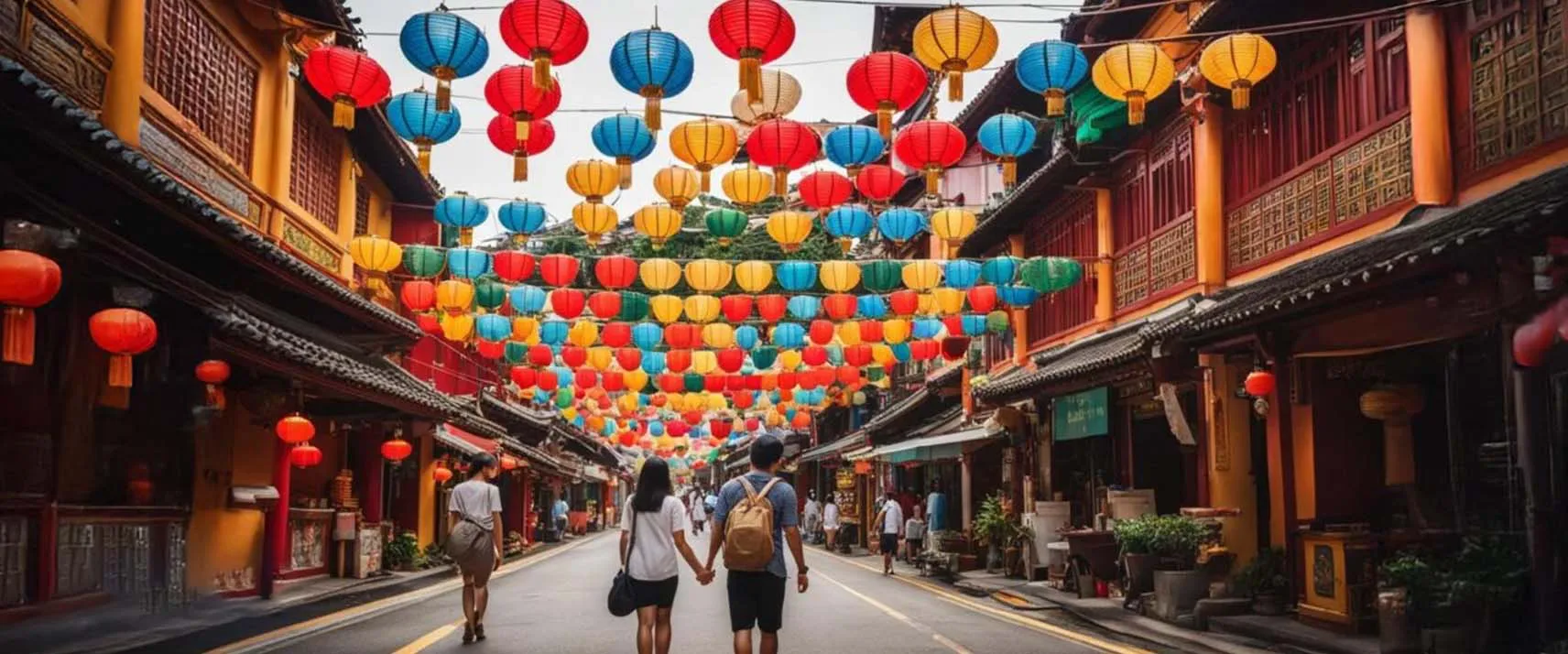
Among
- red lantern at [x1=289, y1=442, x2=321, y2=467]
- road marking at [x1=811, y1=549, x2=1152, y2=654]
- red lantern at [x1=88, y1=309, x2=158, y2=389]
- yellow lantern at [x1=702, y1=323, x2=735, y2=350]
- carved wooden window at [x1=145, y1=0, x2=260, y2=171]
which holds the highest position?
carved wooden window at [x1=145, y1=0, x2=260, y2=171]

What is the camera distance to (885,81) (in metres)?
14.2

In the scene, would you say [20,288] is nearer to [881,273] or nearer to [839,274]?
[839,274]

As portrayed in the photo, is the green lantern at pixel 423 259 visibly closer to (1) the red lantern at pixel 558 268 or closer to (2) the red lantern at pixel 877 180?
(1) the red lantern at pixel 558 268

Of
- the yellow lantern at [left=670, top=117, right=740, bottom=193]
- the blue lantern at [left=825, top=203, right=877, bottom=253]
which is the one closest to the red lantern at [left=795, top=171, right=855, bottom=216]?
the blue lantern at [left=825, top=203, right=877, bottom=253]

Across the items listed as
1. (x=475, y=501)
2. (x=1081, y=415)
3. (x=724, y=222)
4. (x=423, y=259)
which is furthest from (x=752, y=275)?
(x=475, y=501)

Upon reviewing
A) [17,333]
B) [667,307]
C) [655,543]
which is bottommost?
[655,543]

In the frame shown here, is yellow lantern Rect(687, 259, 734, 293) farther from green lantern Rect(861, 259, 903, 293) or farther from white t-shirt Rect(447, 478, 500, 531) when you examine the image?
white t-shirt Rect(447, 478, 500, 531)

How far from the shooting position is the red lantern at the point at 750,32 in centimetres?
1305

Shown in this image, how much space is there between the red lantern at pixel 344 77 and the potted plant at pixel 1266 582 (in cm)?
1181

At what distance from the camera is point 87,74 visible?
46.0 ft

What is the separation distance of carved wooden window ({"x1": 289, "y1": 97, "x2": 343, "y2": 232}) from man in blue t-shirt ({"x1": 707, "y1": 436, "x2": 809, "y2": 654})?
52.5 ft

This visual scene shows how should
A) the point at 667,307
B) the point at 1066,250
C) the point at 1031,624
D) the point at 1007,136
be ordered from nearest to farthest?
the point at 1031,624, the point at 1007,136, the point at 667,307, the point at 1066,250

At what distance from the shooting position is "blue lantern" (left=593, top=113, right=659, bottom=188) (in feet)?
53.3

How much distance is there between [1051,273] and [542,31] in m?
11.6
